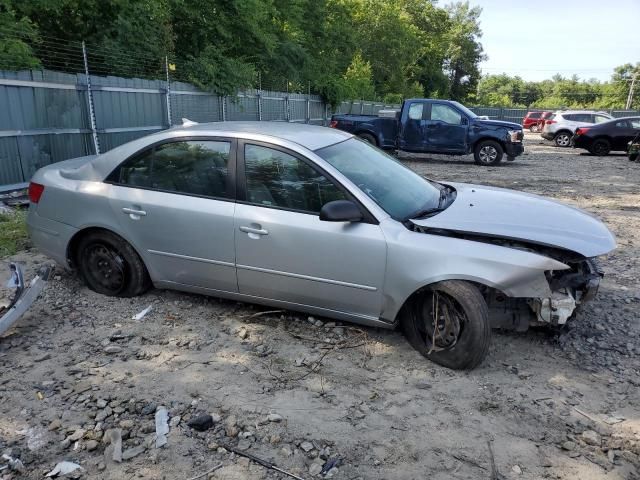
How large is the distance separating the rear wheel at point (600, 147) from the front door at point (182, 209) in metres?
18.4

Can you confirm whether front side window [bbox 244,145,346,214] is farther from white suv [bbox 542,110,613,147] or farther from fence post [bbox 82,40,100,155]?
white suv [bbox 542,110,613,147]

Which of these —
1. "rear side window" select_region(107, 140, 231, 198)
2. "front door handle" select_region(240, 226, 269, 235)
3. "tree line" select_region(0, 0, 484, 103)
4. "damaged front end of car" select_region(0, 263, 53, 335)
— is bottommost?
"damaged front end of car" select_region(0, 263, 53, 335)

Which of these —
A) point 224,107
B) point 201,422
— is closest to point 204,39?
point 224,107

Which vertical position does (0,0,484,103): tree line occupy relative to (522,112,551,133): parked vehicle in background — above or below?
above

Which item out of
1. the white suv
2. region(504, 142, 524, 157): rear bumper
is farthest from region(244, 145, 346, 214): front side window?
the white suv

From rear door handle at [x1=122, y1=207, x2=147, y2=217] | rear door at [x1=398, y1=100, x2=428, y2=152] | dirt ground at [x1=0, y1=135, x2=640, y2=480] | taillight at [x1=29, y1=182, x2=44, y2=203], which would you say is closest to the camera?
dirt ground at [x1=0, y1=135, x2=640, y2=480]

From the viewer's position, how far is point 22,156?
8.47m

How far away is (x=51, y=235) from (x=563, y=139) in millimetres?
23336

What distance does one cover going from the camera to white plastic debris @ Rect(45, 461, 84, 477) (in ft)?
8.34

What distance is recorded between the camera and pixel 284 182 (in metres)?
3.82

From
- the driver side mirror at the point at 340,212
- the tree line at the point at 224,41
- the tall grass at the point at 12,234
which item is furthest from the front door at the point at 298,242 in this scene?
the tree line at the point at 224,41

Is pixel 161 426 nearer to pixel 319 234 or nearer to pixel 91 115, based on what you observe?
pixel 319 234

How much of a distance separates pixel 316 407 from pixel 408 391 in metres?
0.62

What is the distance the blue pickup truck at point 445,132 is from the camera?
49.5 ft
